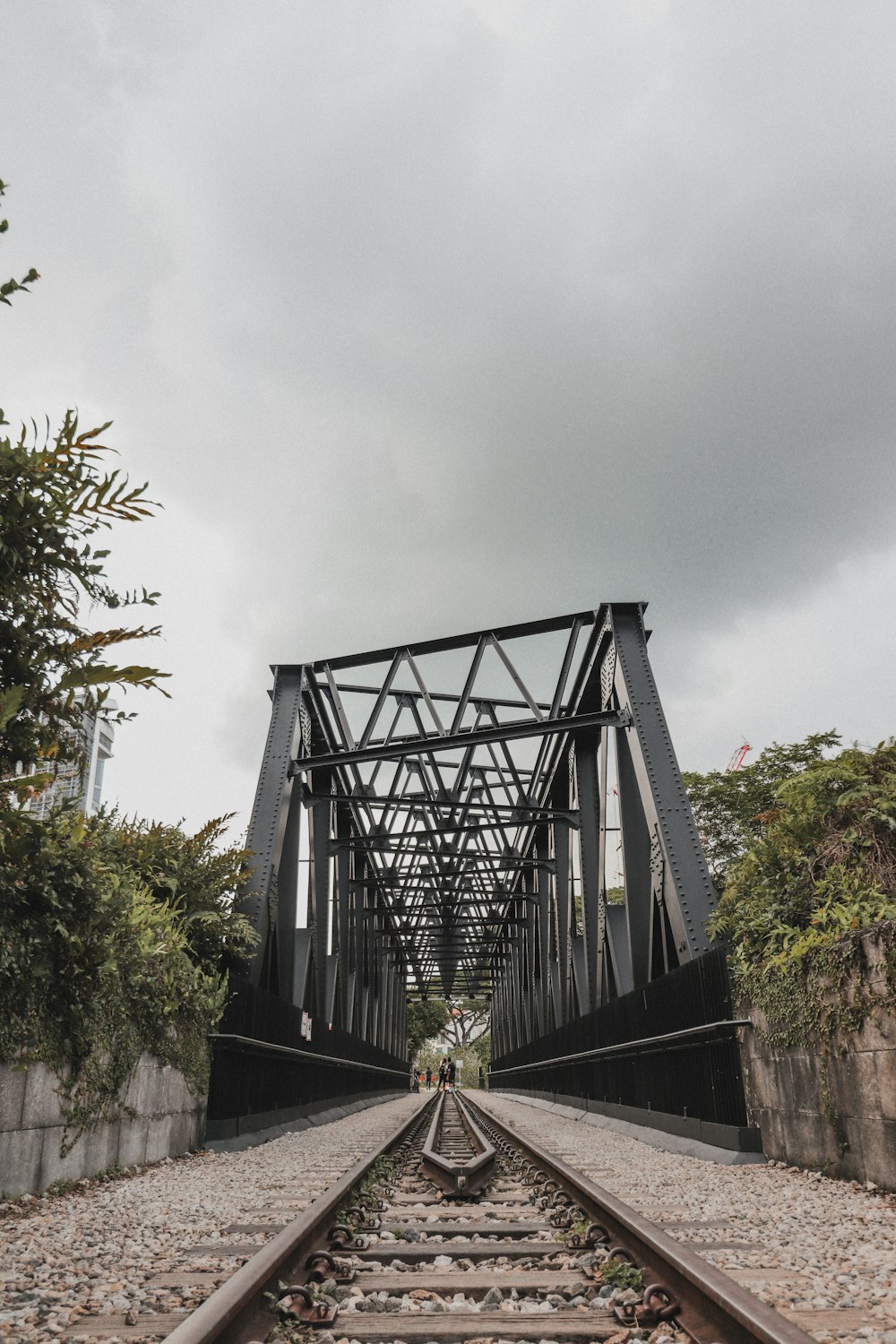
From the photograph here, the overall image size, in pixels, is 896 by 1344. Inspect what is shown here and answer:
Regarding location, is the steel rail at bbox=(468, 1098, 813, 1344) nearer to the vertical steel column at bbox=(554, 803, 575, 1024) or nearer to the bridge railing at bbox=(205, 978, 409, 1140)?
the bridge railing at bbox=(205, 978, 409, 1140)

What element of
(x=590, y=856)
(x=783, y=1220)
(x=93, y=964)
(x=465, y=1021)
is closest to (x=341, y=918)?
(x=590, y=856)

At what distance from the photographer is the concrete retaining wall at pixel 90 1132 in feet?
17.9

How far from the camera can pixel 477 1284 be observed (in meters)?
Result: 3.47

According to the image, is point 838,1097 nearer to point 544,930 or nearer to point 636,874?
point 636,874

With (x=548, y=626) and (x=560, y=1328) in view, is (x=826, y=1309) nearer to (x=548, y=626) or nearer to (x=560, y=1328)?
(x=560, y=1328)

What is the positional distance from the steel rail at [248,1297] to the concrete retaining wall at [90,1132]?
2.16m

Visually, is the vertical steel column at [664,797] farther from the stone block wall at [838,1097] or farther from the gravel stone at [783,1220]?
the gravel stone at [783,1220]

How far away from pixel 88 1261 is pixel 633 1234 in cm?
237

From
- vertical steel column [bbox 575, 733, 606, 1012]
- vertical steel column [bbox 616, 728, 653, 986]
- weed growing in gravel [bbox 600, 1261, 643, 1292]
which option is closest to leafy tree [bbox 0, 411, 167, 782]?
weed growing in gravel [bbox 600, 1261, 643, 1292]

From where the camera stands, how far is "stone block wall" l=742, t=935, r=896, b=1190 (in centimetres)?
562

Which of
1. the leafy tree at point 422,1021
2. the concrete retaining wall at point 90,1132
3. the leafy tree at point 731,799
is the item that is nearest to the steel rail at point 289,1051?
the concrete retaining wall at point 90,1132

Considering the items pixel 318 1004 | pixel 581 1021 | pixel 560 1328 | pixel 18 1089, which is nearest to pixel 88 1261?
pixel 18 1089

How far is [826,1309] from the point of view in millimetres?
3135

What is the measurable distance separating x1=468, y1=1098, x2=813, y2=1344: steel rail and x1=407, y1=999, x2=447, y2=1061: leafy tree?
240ft
